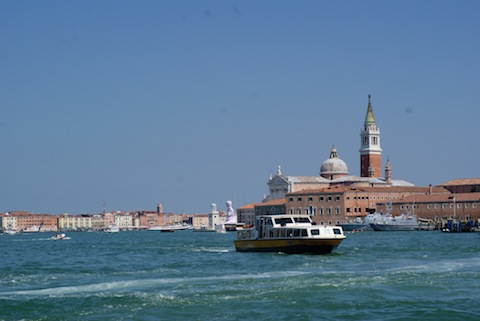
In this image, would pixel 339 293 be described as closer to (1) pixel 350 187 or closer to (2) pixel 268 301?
(2) pixel 268 301

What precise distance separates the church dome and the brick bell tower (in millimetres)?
2930

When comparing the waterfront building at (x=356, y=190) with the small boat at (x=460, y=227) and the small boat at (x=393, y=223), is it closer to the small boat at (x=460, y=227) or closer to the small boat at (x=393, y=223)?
the small boat at (x=393, y=223)

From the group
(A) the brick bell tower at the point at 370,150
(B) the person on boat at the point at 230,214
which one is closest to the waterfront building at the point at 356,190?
(A) the brick bell tower at the point at 370,150

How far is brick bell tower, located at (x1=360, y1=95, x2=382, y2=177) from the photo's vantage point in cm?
12562

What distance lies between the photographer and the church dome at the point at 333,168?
128000 millimetres

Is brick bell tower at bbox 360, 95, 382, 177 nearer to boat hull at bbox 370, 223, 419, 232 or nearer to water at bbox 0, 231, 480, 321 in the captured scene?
boat hull at bbox 370, 223, 419, 232

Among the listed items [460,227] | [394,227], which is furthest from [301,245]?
[394,227]

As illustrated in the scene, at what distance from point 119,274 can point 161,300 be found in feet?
28.9

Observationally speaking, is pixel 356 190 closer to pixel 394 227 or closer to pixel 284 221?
pixel 394 227

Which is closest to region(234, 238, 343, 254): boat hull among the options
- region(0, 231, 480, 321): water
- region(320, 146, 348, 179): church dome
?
region(0, 231, 480, 321): water

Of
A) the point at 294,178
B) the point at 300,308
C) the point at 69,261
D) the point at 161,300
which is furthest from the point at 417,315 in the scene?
the point at 294,178

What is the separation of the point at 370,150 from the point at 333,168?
5.94 meters

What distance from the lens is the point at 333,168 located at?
12838cm

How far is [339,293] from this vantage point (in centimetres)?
2352
